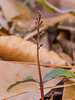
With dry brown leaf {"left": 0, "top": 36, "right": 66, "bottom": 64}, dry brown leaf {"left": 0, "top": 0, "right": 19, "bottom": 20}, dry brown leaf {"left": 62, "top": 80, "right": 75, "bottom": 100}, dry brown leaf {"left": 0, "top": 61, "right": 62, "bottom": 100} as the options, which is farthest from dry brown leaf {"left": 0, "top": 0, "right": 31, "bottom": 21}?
dry brown leaf {"left": 62, "top": 80, "right": 75, "bottom": 100}

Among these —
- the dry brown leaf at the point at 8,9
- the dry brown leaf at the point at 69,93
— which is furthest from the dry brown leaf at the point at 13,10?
the dry brown leaf at the point at 69,93

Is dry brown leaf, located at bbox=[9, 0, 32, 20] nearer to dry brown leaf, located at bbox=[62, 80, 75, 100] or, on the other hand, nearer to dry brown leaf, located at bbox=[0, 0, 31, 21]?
dry brown leaf, located at bbox=[0, 0, 31, 21]

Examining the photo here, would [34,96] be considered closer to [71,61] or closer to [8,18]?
[71,61]

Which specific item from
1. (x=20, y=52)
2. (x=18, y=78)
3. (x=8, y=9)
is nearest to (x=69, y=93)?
(x=18, y=78)

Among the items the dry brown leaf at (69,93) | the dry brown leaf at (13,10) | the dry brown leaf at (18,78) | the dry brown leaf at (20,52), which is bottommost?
the dry brown leaf at (69,93)

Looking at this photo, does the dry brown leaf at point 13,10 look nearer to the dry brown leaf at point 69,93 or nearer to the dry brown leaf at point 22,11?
the dry brown leaf at point 22,11

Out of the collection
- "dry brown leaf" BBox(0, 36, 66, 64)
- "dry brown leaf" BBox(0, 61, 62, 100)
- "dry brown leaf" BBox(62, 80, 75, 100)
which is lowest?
"dry brown leaf" BBox(62, 80, 75, 100)

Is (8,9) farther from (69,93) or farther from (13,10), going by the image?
(69,93)

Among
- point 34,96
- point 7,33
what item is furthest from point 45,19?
point 34,96
